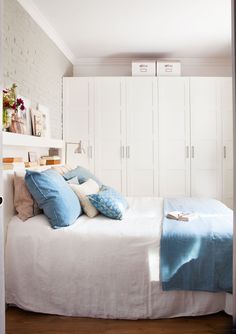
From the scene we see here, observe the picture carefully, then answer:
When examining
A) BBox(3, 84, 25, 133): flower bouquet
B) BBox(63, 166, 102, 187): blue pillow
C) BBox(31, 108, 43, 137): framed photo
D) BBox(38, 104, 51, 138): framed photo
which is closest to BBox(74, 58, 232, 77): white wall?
BBox(38, 104, 51, 138): framed photo

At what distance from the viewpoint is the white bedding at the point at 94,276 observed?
85.6 inches

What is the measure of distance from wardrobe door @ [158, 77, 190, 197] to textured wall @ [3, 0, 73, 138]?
4.78ft

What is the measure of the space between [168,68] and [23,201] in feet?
10.1

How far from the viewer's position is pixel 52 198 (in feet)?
7.90

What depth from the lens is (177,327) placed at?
82.6 inches

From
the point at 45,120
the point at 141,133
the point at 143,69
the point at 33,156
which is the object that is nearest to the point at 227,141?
the point at 141,133

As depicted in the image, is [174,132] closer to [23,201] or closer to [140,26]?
[140,26]

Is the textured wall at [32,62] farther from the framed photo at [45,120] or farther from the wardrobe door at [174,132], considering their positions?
the wardrobe door at [174,132]

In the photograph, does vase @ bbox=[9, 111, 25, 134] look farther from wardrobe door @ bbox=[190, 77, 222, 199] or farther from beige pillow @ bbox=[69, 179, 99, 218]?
wardrobe door @ bbox=[190, 77, 222, 199]

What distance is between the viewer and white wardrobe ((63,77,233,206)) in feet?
15.1

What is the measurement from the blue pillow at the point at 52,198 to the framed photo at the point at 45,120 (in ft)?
4.11

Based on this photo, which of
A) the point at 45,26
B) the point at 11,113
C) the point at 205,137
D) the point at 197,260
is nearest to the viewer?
the point at 197,260

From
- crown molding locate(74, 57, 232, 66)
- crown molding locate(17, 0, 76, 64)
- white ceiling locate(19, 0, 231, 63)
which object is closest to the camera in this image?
crown molding locate(17, 0, 76, 64)

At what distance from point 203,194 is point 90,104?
2.07m
